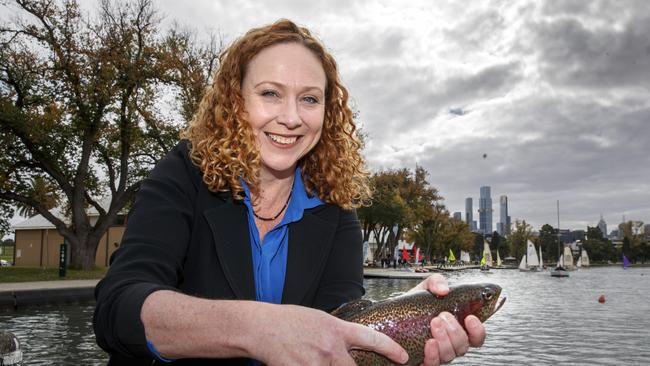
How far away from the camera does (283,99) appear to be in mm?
2250

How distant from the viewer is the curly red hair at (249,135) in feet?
7.34

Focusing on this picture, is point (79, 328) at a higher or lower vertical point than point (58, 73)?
lower

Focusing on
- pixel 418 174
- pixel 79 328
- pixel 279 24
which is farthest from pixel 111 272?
pixel 418 174

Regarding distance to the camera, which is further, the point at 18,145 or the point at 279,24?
the point at 18,145

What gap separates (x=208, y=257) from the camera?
2074mm

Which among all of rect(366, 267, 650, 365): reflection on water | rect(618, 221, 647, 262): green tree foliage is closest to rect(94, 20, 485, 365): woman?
rect(366, 267, 650, 365): reflection on water

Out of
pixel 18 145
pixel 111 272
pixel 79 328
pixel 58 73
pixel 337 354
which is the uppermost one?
pixel 58 73

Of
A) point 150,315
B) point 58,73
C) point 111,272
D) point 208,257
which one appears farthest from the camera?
point 58,73

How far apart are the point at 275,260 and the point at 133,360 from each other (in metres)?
0.71

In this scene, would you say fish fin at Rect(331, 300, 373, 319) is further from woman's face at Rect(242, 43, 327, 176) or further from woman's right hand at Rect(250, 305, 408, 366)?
woman's right hand at Rect(250, 305, 408, 366)

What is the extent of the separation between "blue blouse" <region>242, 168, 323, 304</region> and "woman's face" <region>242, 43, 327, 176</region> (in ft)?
0.72

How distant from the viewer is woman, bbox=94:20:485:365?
174 cm

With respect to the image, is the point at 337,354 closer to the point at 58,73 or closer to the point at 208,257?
the point at 208,257

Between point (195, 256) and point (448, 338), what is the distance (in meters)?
1.01
